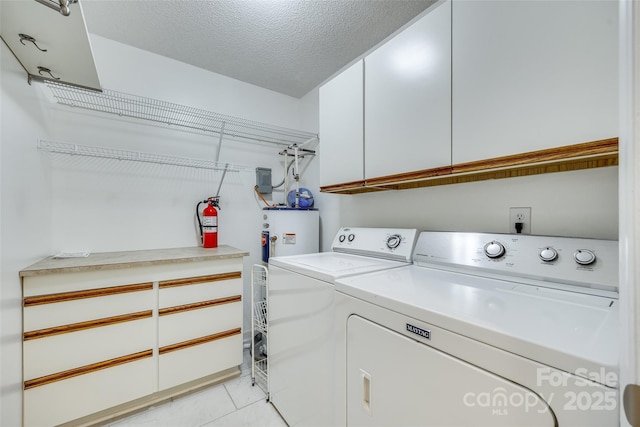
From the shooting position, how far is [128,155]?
2.10m

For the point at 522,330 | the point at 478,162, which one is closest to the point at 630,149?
the point at 522,330

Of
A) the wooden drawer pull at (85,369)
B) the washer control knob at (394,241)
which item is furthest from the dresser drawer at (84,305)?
the washer control knob at (394,241)

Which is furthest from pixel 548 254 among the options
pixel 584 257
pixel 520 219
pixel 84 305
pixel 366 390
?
pixel 84 305

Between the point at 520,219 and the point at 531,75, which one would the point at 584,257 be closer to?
the point at 520,219

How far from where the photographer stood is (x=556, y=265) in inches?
39.6

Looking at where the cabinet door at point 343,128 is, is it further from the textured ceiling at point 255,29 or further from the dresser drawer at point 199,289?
the dresser drawer at point 199,289

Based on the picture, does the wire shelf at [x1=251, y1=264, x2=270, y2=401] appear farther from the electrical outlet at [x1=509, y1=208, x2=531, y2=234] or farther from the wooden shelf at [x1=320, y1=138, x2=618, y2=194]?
the electrical outlet at [x1=509, y1=208, x2=531, y2=234]

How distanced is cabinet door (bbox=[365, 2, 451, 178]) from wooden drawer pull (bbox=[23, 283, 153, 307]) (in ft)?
5.19

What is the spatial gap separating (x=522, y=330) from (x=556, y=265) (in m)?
0.57

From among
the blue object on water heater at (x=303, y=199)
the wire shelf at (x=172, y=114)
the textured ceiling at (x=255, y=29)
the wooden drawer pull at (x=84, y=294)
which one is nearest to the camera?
the wooden drawer pull at (x=84, y=294)

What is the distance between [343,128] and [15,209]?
5.97ft

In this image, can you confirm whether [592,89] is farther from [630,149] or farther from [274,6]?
[274,6]

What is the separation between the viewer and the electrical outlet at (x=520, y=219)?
1.23m

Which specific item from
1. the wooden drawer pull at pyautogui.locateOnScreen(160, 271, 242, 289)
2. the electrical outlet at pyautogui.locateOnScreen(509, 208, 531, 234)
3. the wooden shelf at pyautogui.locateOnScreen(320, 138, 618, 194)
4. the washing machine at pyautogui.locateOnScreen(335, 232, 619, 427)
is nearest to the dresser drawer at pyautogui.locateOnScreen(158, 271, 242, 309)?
the wooden drawer pull at pyautogui.locateOnScreen(160, 271, 242, 289)
